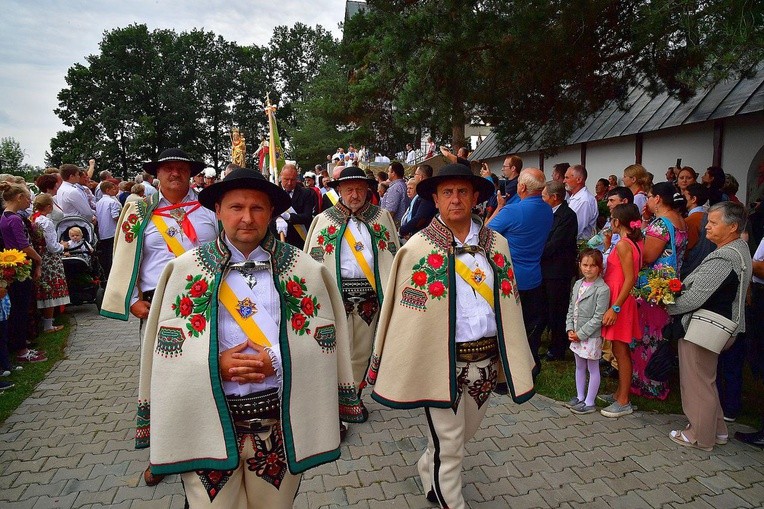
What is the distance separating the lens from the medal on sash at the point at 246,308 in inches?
94.1

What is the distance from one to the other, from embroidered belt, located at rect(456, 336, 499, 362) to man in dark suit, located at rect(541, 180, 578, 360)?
3128mm

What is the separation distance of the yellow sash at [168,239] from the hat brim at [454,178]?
73.9 inches

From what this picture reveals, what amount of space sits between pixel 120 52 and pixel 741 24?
5314 centimetres

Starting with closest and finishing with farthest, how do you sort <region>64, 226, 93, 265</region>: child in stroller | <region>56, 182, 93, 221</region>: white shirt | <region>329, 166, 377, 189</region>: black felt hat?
<region>329, 166, 377, 189</region>: black felt hat
<region>64, 226, 93, 265</region>: child in stroller
<region>56, 182, 93, 221</region>: white shirt

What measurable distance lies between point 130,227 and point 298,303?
2.08 m

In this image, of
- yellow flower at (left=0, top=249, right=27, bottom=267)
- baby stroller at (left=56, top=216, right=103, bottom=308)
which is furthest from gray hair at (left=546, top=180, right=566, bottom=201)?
baby stroller at (left=56, top=216, right=103, bottom=308)

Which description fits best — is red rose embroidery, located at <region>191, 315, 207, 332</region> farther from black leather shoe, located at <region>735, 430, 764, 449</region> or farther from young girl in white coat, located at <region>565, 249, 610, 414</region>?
black leather shoe, located at <region>735, 430, 764, 449</region>

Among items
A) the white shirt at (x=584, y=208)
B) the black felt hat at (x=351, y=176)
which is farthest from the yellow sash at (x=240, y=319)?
the white shirt at (x=584, y=208)

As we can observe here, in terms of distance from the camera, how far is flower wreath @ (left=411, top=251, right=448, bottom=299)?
3199 mm

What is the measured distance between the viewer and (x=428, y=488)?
3525 mm

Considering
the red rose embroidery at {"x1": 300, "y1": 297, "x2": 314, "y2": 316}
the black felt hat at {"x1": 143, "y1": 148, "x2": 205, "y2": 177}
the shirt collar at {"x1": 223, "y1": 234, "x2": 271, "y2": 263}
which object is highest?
the black felt hat at {"x1": 143, "y1": 148, "x2": 205, "y2": 177}

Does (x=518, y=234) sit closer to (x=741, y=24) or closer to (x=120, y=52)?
(x=741, y=24)

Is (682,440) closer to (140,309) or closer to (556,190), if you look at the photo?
(556,190)

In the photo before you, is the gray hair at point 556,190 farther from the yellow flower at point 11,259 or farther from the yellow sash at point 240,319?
the yellow flower at point 11,259
